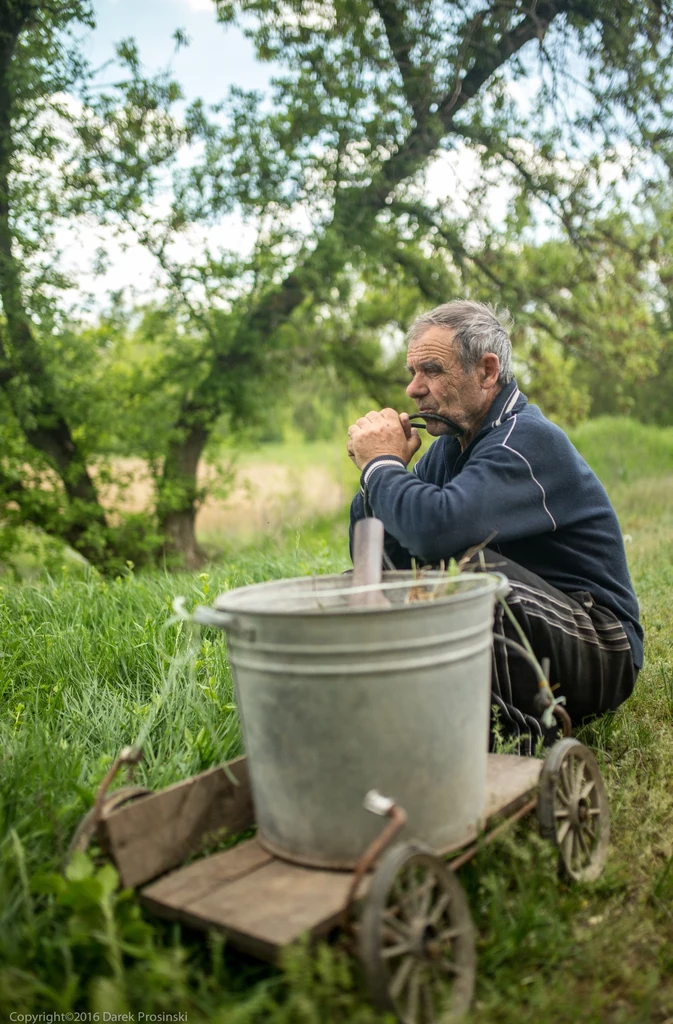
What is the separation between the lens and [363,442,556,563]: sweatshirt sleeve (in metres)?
2.41

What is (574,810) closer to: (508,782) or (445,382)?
(508,782)

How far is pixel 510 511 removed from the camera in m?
2.52

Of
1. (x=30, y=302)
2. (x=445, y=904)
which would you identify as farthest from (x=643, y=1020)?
(x=30, y=302)

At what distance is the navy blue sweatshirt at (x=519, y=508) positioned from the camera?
2.44 meters

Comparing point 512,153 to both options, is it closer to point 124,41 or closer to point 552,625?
point 124,41

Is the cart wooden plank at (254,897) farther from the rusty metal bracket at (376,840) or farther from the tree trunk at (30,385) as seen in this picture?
the tree trunk at (30,385)

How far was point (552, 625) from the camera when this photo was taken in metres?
2.54

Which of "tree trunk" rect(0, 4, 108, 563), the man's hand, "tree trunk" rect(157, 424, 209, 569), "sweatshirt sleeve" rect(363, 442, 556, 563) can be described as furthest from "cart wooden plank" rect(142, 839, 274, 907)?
"tree trunk" rect(157, 424, 209, 569)

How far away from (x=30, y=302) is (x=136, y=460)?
2333 mm

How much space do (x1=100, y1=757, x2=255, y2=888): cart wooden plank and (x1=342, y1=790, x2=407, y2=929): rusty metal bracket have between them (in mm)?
470

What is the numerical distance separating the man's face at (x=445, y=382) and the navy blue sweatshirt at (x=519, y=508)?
0.09 meters

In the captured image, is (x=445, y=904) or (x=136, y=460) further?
(x=136, y=460)

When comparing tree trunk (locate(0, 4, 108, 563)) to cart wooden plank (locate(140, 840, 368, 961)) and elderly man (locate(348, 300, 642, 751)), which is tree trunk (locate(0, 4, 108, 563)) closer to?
elderly man (locate(348, 300, 642, 751))

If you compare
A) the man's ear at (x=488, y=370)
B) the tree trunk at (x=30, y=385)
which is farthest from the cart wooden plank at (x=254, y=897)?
the tree trunk at (x=30, y=385)
